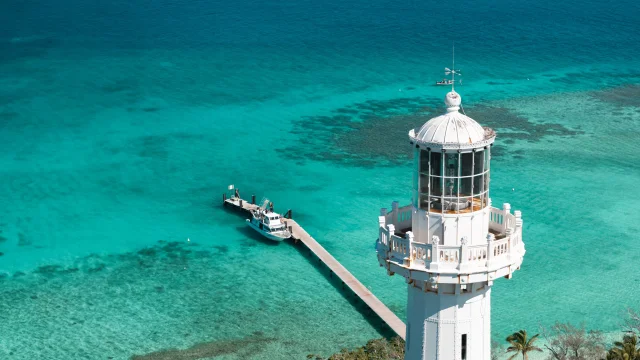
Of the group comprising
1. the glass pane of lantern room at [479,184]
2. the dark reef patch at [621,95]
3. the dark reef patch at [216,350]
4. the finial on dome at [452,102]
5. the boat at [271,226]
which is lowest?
the dark reef patch at [621,95]

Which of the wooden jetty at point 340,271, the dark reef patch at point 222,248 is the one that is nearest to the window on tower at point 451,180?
the wooden jetty at point 340,271

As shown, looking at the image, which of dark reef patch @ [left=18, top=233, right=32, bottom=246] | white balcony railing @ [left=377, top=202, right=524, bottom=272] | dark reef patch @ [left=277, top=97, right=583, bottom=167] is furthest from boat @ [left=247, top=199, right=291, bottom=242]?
white balcony railing @ [left=377, top=202, right=524, bottom=272]

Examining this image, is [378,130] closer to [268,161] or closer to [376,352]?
[268,161]

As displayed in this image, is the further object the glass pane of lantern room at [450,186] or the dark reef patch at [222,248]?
the dark reef patch at [222,248]

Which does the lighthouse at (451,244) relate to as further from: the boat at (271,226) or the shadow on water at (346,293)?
the boat at (271,226)

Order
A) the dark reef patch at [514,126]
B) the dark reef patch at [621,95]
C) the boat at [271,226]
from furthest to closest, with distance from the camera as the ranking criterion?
the dark reef patch at [621,95] → the dark reef patch at [514,126] → the boat at [271,226]

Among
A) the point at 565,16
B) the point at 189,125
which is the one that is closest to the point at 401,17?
the point at 565,16

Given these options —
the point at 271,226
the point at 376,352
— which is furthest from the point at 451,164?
the point at 271,226

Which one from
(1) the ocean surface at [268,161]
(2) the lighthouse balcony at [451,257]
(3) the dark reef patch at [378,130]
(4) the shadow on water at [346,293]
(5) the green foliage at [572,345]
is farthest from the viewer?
(3) the dark reef patch at [378,130]
